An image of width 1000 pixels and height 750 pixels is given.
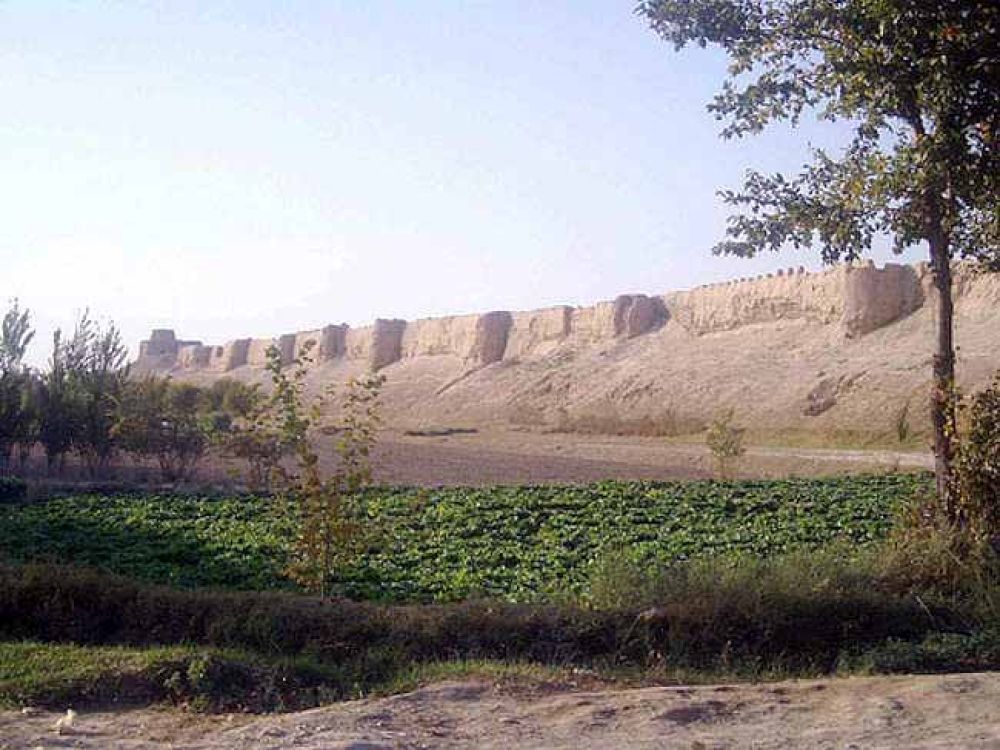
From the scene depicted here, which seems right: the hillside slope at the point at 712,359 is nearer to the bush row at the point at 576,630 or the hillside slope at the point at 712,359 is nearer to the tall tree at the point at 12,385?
the tall tree at the point at 12,385

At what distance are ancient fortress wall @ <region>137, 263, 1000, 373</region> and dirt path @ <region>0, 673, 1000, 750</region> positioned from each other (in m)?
27.5

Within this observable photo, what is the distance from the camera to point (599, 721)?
6676 millimetres

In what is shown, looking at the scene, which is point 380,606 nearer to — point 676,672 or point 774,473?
point 676,672

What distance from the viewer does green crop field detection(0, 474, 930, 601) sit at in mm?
12836

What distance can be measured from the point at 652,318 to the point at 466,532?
5770 cm

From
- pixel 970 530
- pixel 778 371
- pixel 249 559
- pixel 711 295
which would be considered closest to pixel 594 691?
pixel 970 530

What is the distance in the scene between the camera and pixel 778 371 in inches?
2179

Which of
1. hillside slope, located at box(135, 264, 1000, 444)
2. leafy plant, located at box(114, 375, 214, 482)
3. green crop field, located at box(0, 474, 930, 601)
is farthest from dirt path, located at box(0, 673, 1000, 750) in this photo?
hillside slope, located at box(135, 264, 1000, 444)

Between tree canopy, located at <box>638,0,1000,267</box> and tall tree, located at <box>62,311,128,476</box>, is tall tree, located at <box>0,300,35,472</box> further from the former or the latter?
tree canopy, located at <box>638,0,1000,267</box>

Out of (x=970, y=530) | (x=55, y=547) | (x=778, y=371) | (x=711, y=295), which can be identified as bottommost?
(x=55, y=547)

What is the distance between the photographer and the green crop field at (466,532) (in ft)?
Answer: 42.1

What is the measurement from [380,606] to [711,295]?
198ft

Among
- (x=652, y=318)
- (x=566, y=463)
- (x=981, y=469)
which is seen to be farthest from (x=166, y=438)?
(x=652, y=318)

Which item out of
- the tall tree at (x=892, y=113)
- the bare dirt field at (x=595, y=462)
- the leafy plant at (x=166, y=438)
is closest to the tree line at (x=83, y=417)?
the leafy plant at (x=166, y=438)
